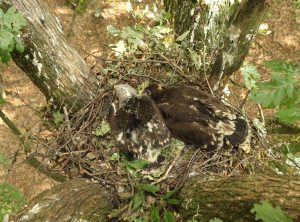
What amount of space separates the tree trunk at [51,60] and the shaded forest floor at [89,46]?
357cm

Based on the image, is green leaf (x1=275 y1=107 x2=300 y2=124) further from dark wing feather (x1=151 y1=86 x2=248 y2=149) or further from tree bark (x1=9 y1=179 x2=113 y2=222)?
tree bark (x1=9 y1=179 x2=113 y2=222)

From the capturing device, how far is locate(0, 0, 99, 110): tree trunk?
3002mm

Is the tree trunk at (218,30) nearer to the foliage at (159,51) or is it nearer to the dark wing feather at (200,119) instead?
the foliage at (159,51)

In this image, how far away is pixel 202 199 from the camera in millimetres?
2625

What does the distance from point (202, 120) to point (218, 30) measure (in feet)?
3.16

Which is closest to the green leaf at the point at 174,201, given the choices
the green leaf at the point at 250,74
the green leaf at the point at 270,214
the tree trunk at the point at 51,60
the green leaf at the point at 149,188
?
the green leaf at the point at 149,188

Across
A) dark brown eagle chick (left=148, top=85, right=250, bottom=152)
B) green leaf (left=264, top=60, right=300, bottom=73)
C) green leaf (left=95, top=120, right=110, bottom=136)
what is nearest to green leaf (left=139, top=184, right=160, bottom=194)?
dark brown eagle chick (left=148, top=85, right=250, bottom=152)

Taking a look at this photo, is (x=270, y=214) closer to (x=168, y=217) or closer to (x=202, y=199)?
(x=202, y=199)

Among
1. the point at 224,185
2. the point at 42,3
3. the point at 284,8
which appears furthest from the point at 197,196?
the point at 284,8

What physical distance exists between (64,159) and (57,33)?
1104mm

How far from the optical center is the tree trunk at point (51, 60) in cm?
300

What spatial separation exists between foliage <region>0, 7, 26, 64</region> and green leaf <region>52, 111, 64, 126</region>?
737 mm

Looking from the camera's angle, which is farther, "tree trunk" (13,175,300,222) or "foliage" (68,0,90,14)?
"foliage" (68,0,90,14)

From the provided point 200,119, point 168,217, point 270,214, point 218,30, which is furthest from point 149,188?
point 218,30
